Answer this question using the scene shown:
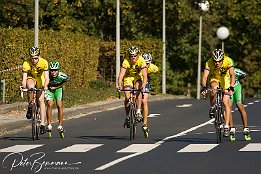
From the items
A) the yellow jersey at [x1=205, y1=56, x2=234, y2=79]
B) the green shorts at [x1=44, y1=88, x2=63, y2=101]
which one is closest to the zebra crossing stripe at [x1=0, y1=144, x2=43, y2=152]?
the green shorts at [x1=44, y1=88, x2=63, y2=101]

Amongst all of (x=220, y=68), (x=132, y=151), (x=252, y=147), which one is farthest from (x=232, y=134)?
(x=132, y=151)

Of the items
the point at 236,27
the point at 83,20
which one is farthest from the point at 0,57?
the point at 236,27

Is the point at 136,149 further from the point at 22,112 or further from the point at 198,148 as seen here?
the point at 22,112

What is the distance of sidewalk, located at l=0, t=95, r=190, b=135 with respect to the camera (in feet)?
81.3

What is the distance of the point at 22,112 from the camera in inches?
1164

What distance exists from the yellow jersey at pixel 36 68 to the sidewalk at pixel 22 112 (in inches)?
104

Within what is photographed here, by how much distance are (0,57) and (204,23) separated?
34628 mm

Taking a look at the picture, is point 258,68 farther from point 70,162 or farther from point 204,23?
point 70,162

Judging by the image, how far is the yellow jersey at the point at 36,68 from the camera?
69.5 feet

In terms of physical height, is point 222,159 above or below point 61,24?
below

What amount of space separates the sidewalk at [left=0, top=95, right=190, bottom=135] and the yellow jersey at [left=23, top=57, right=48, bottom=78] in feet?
8.65

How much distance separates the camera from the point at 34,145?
19656 mm

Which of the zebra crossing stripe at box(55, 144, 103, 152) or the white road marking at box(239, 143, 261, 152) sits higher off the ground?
the white road marking at box(239, 143, 261, 152)

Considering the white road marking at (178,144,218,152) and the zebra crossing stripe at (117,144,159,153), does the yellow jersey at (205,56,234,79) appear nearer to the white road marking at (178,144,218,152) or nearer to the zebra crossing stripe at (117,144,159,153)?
the white road marking at (178,144,218,152)
